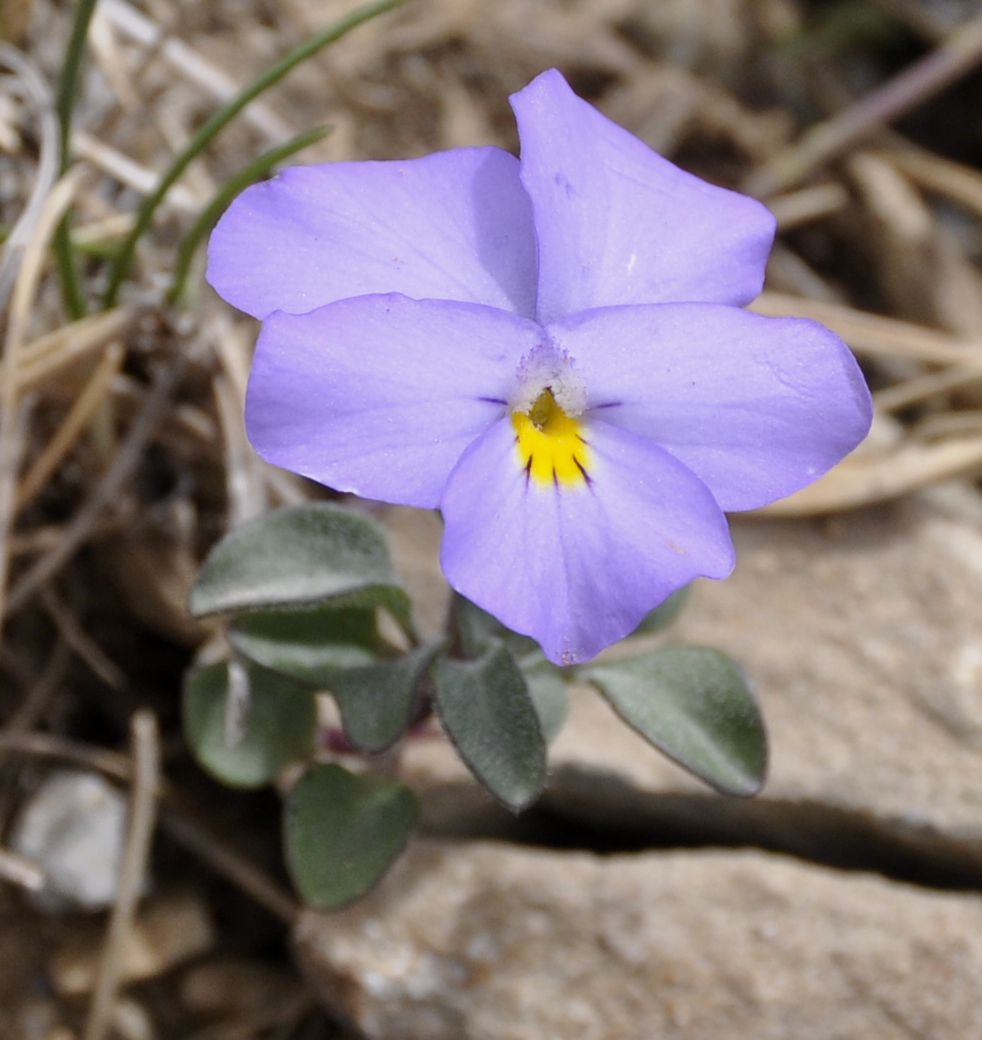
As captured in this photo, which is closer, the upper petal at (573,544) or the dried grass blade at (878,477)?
the upper petal at (573,544)

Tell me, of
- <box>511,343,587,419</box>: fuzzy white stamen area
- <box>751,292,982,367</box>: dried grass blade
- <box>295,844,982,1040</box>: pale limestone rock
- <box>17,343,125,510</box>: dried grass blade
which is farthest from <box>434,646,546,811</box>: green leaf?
<box>751,292,982,367</box>: dried grass blade

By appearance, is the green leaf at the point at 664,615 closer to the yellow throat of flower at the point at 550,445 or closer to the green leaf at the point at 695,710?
the green leaf at the point at 695,710

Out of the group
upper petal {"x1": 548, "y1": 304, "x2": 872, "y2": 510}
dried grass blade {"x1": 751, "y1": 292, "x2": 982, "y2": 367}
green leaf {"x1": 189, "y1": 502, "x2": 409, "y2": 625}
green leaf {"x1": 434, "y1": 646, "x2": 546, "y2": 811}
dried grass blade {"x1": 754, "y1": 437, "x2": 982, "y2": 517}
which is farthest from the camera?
dried grass blade {"x1": 751, "y1": 292, "x2": 982, "y2": 367}

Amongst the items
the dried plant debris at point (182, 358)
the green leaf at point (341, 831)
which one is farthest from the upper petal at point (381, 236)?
the green leaf at point (341, 831)

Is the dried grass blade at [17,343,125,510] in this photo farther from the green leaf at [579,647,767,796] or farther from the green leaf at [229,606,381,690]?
the green leaf at [579,647,767,796]

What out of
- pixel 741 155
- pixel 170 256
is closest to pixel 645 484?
pixel 170 256

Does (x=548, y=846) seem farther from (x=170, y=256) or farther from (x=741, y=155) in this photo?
(x=741, y=155)
